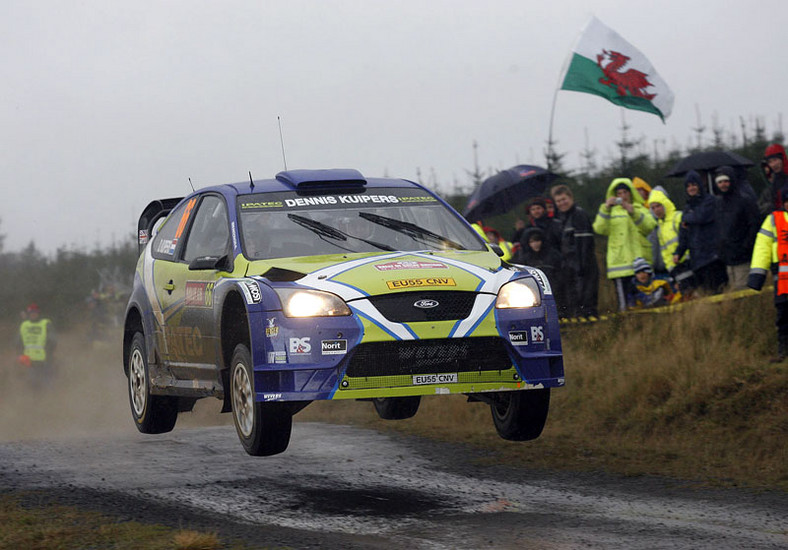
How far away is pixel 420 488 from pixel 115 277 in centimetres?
2453

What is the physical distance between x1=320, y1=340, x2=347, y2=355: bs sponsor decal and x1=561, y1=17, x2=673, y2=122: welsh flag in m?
9.31

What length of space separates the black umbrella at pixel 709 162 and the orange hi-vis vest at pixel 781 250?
3.77 meters

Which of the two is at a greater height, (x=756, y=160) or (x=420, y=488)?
(x=756, y=160)

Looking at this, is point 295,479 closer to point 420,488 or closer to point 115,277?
point 420,488

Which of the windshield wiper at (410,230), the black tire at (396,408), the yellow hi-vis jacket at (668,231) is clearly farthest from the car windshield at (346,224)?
the yellow hi-vis jacket at (668,231)

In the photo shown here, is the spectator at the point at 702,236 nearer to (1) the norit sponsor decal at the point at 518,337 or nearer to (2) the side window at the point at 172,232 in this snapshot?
(2) the side window at the point at 172,232

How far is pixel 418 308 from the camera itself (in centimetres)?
721

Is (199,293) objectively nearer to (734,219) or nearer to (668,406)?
(668,406)

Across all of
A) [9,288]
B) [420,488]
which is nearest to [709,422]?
[420,488]

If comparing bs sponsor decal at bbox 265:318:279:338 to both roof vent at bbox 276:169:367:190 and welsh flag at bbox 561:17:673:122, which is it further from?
welsh flag at bbox 561:17:673:122

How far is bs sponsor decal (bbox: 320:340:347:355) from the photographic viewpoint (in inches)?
282

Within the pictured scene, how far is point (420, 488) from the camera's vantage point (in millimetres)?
9680

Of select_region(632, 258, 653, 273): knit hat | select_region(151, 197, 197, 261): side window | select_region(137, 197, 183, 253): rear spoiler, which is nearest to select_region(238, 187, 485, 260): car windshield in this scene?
select_region(151, 197, 197, 261): side window

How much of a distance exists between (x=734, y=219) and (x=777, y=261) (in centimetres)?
191
